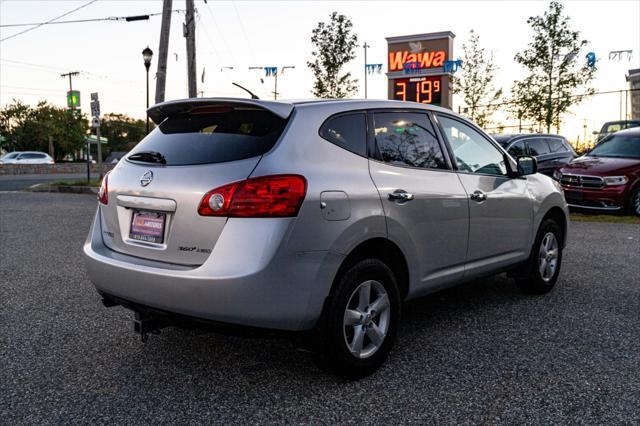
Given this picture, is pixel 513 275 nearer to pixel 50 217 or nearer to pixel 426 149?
pixel 426 149

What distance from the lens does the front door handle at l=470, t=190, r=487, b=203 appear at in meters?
4.60

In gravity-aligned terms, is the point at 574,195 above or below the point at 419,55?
below

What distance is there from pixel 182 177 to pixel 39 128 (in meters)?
75.6

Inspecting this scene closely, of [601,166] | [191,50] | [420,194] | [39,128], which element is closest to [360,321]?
[420,194]

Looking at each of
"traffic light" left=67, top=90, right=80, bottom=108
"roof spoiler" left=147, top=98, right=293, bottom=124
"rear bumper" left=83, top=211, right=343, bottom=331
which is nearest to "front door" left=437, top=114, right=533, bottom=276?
"roof spoiler" left=147, top=98, right=293, bottom=124

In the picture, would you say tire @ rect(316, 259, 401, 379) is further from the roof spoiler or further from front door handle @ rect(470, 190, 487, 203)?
front door handle @ rect(470, 190, 487, 203)

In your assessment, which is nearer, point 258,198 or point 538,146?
point 258,198

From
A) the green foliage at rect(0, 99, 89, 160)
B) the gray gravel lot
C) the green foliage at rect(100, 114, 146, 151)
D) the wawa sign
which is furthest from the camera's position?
the green foliage at rect(100, 114, 146, 151)

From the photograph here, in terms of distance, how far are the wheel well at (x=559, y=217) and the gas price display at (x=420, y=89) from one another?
2447 cm

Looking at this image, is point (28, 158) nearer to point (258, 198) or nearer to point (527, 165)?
point (527, 165)

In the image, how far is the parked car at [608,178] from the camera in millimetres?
12125

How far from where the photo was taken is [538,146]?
16.0m

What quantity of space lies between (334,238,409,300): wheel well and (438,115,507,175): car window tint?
108cm

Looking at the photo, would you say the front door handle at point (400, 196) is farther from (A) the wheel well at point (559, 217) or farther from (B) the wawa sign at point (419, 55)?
(B) the wawa sign at point (419, 55)
